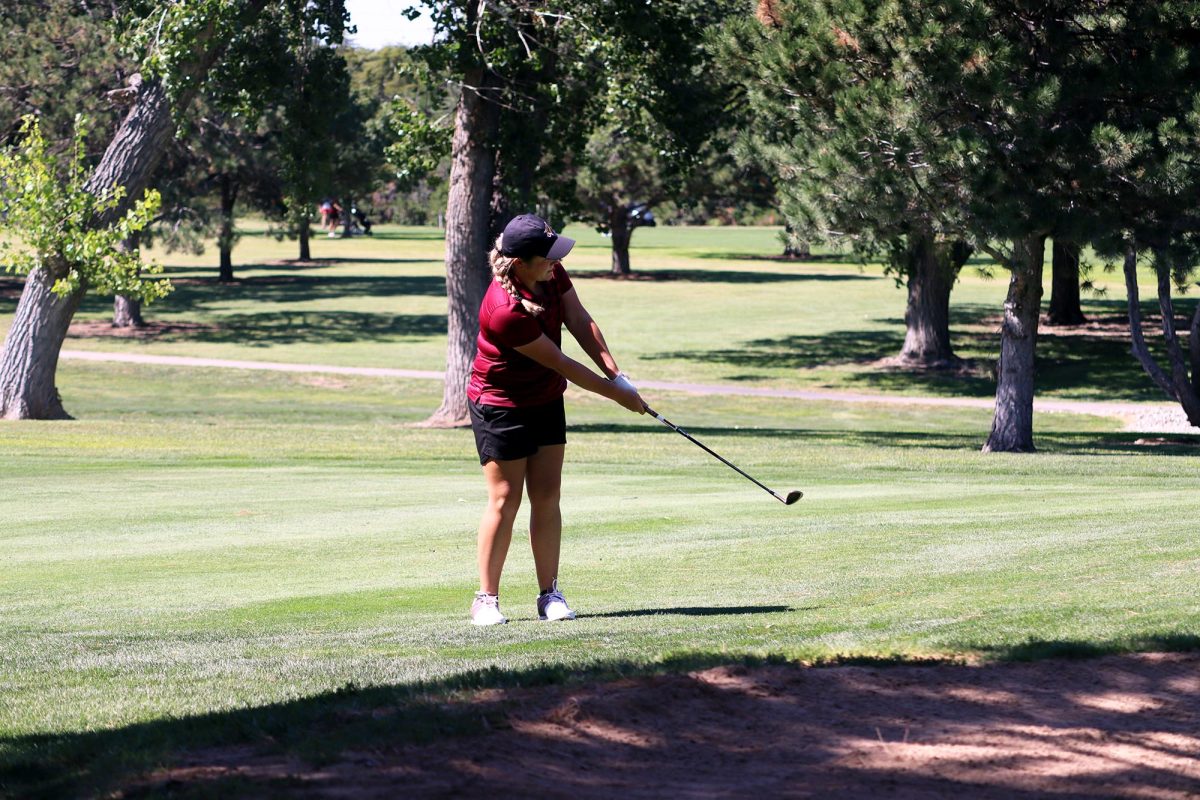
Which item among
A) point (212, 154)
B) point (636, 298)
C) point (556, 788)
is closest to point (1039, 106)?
point (556, 788)

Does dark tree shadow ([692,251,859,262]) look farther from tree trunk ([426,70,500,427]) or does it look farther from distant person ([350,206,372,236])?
tree trunk ([426,70,500,427])

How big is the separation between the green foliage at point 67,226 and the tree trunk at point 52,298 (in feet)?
3.10

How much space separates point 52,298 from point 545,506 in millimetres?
21026

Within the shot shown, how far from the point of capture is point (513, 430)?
7.50 metres

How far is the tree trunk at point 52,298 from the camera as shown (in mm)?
26391

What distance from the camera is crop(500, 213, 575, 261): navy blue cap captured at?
7270 millimetres

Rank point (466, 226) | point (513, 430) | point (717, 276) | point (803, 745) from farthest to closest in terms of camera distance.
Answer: point (717, 276) → point (466, 226) → point (513, 430) → point (803, 745)

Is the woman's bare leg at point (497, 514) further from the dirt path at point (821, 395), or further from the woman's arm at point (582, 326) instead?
the dirt path at point (821, 395)

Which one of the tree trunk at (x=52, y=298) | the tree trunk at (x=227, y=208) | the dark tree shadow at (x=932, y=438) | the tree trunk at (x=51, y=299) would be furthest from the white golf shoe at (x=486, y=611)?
the tree trunk at (x=227, y=208)

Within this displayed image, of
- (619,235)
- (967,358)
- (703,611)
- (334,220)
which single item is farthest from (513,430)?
(334,220)

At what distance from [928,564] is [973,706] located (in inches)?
160

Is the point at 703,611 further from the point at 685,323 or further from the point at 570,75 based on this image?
the point at 685,323

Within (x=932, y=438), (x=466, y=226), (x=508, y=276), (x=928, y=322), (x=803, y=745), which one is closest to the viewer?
(x=803, y=745)

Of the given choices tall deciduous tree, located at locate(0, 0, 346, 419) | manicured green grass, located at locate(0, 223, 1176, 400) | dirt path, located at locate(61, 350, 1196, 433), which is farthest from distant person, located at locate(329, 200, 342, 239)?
tall deciduous tree, located at locate(0, 0, 346, 419)
